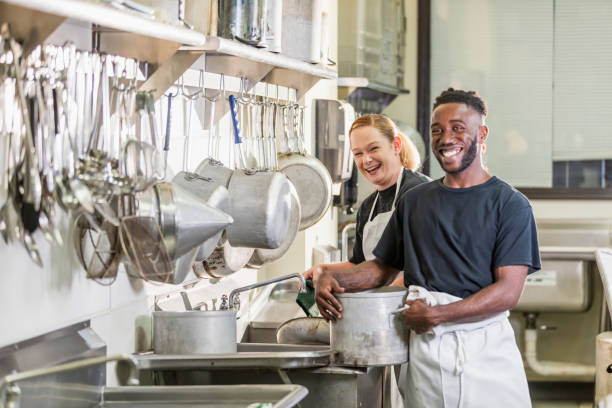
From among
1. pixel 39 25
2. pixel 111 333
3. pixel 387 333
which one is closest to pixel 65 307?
pixel 111 333

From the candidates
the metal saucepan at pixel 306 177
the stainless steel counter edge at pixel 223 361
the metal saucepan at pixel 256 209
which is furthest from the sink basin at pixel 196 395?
the metal saucepan at pixel 306 177

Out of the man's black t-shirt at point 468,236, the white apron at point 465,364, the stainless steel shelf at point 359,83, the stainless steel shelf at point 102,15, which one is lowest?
the white apron at point 465,364

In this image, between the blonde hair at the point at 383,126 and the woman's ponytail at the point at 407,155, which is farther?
the woman's ponytail at the point at 407,155

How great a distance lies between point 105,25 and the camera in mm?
1365

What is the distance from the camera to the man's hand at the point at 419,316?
209cm

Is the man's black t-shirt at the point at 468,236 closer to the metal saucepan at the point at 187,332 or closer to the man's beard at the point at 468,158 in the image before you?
the man's beard at the point at 468,158

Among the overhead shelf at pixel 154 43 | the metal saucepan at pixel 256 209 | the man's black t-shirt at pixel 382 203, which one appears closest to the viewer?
the overhead shelf at pixel 154 43

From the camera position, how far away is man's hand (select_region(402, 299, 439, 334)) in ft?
6.86

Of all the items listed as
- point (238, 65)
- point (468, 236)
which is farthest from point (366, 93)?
point (468, 236)

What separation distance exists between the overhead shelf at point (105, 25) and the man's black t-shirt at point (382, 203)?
4.11 ft

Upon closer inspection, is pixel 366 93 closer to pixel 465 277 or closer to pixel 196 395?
pixel 465 277

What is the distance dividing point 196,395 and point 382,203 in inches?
51.6

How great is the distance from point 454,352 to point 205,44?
3.13ft

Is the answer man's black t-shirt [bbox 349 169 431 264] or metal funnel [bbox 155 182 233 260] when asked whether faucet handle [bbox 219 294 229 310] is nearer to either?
man's black t-shirt [bbox 349 169 431 264]
